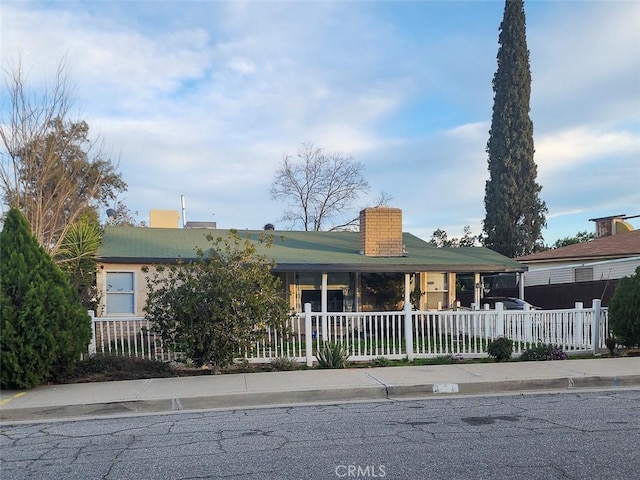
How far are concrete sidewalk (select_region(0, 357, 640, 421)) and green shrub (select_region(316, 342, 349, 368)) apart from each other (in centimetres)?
53

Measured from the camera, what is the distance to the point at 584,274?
894 inches

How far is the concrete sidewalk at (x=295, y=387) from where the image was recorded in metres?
8.04

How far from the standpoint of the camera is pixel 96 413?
7.91m

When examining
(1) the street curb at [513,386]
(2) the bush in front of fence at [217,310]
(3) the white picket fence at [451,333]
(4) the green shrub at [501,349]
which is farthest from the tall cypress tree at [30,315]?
(4) the green shrub at [501,349]

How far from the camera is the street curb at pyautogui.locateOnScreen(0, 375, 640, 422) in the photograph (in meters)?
7.85

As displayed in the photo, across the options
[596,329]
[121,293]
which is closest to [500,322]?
[596,329]

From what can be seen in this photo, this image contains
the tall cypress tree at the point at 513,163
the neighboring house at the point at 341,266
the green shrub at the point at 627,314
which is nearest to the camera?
the green shrub at the point at 627,314

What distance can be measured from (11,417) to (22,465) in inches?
105

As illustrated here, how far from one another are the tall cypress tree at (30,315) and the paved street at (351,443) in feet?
5.42

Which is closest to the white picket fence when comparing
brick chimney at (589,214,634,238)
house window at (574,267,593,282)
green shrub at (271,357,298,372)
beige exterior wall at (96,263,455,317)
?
green shrub at (271,357,298,372)

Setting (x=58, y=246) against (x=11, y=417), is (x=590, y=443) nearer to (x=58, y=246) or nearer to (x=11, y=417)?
(x=11, y=417)

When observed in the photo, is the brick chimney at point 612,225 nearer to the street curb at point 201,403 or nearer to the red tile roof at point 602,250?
the red tile roof at point 602,250

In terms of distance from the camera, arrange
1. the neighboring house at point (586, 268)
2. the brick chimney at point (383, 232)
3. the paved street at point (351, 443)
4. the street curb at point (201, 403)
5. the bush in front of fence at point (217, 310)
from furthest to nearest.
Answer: the neighboring house at point (586, 268) → the brick chimney at point (383, 232) → the bush in front of fence at point (217, 310) → the street curb at point (201, 403) → the paved street at point (351, 443)

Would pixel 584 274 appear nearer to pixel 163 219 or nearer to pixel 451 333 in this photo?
pixel 451 333
